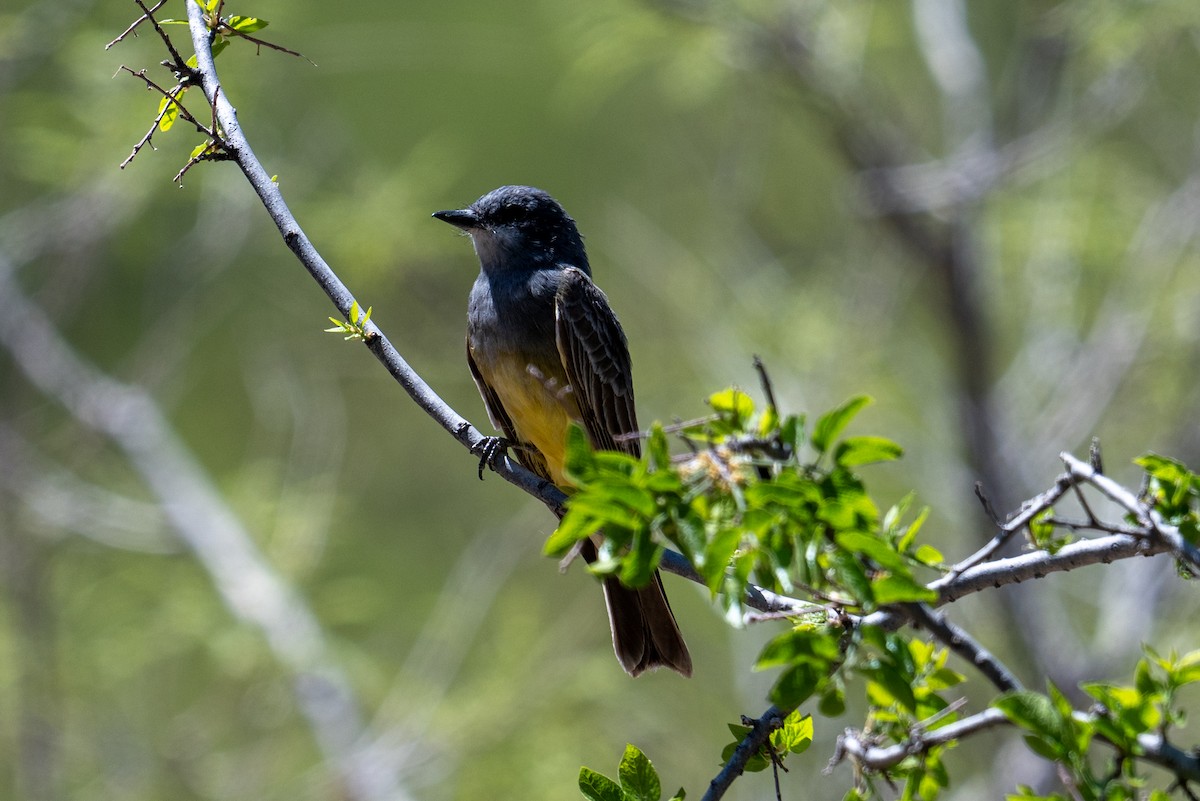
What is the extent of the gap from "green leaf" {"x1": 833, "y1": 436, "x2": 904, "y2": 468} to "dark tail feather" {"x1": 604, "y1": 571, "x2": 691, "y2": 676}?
6.86ft

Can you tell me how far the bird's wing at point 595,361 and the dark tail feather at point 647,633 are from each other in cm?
70

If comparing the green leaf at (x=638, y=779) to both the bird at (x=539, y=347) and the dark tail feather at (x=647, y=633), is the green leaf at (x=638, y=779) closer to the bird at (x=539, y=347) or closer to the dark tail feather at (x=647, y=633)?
the dark tail feather at (x=647, y=633)

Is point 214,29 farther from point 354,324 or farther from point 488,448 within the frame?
point 488,448

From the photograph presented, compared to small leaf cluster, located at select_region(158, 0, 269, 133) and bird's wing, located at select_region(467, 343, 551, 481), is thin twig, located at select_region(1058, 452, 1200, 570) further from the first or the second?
bird's wing, located at select_region(467, 343, 551, 481)

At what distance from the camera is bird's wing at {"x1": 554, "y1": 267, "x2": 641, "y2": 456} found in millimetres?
4484

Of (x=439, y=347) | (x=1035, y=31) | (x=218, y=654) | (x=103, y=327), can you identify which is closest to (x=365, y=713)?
(x=218, y=654)

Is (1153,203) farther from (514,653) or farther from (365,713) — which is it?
(365,713)

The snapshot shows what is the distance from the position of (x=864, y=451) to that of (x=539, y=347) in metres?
2.93

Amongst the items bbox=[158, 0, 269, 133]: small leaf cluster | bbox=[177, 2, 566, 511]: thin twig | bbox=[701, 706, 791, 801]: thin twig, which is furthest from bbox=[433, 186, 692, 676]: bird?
bbox=[701, 706, 791, 801]: thin twig

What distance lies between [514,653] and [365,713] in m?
2.12

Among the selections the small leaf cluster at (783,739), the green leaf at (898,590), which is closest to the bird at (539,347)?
the small leaf cluster at (783,739)

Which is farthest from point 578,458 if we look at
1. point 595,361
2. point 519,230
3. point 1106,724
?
point 519,230

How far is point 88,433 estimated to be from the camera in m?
8.91

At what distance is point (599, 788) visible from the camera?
6.81 ft
